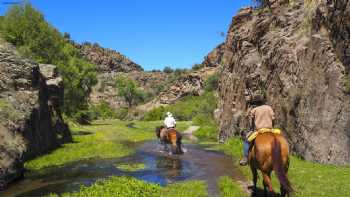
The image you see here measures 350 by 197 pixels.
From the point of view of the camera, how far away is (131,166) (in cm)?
2398

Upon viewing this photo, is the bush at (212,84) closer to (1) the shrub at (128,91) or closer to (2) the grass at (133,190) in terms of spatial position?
(1) the shrub at (128,91)

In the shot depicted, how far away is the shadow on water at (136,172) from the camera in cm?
1814

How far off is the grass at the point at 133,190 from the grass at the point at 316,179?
3209mm

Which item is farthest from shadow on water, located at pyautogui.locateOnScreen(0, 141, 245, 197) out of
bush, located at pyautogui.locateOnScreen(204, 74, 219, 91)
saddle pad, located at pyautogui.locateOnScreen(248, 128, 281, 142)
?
bush, located at pyautogui.locateOnScreen(204, 74, 219, 91)

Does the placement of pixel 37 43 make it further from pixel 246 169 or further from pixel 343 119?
pixel 343 119

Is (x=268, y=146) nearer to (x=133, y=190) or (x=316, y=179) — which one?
(x=316, y=179)

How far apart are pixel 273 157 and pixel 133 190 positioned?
5830 mm

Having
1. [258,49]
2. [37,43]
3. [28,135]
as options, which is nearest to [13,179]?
[28,135]

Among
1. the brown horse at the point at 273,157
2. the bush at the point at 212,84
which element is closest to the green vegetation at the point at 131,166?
the brown horse at the point at 273,157

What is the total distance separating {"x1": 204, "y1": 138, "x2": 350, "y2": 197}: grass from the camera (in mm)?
14891

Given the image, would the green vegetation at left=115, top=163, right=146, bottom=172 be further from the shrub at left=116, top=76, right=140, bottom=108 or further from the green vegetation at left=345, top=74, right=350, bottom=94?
the shrub at left=116, top=76, right=140, bottom=108

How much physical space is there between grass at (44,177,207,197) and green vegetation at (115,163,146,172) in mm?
6058

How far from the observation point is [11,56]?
26.1m

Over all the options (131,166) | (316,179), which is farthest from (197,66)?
(316,179)
